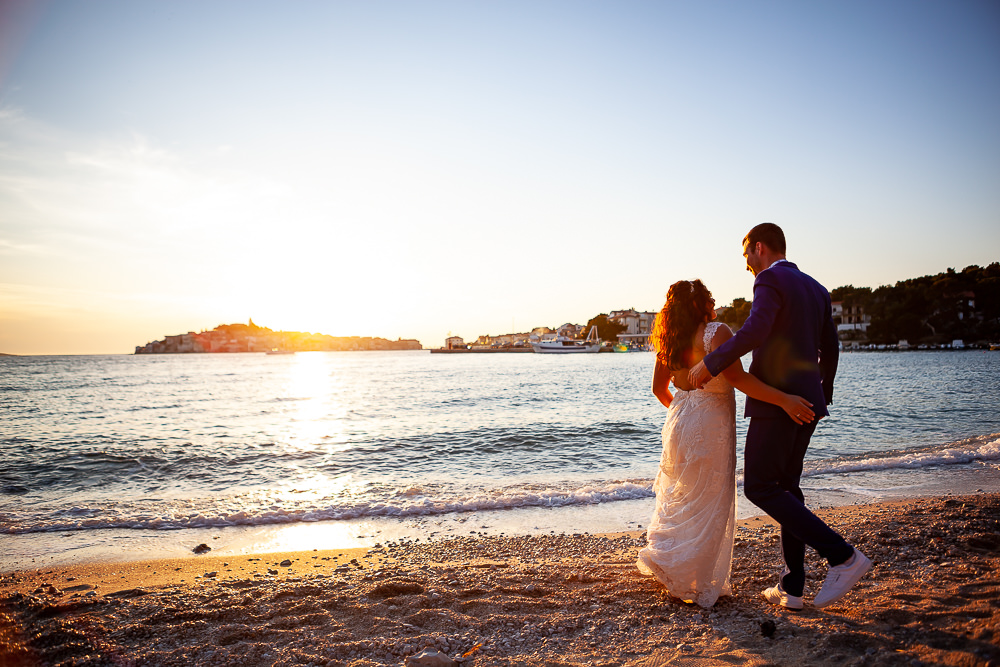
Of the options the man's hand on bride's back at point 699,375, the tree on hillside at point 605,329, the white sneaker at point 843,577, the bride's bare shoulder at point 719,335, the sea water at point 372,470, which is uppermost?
the tree on hillside at point 605,329

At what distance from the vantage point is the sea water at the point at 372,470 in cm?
611

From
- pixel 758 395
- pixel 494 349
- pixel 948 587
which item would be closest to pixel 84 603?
pixel 758 395

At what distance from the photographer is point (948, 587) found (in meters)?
3.25

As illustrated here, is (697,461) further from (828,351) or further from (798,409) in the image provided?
(828,351)

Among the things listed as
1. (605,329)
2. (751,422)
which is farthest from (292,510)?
(605,329)

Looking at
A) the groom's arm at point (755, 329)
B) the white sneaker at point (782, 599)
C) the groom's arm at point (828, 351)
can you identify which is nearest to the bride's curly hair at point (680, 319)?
the groom's arm at point (755, 329)

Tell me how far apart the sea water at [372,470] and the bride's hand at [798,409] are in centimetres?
343

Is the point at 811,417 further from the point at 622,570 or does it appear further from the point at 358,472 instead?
the point at 358,472

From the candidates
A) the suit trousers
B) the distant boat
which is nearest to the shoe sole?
the suit trousers

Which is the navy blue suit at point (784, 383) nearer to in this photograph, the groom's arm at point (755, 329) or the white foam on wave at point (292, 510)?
the groom's arm at point (755, 329)

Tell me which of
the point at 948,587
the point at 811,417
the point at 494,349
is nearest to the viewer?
the point at 811,417

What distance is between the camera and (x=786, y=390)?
2.86 m

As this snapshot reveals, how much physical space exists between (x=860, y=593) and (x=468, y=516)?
4.24 metres

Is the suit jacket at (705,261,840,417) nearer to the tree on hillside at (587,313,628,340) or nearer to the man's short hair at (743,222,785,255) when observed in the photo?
the man's short hair at (743,222,785,255)
